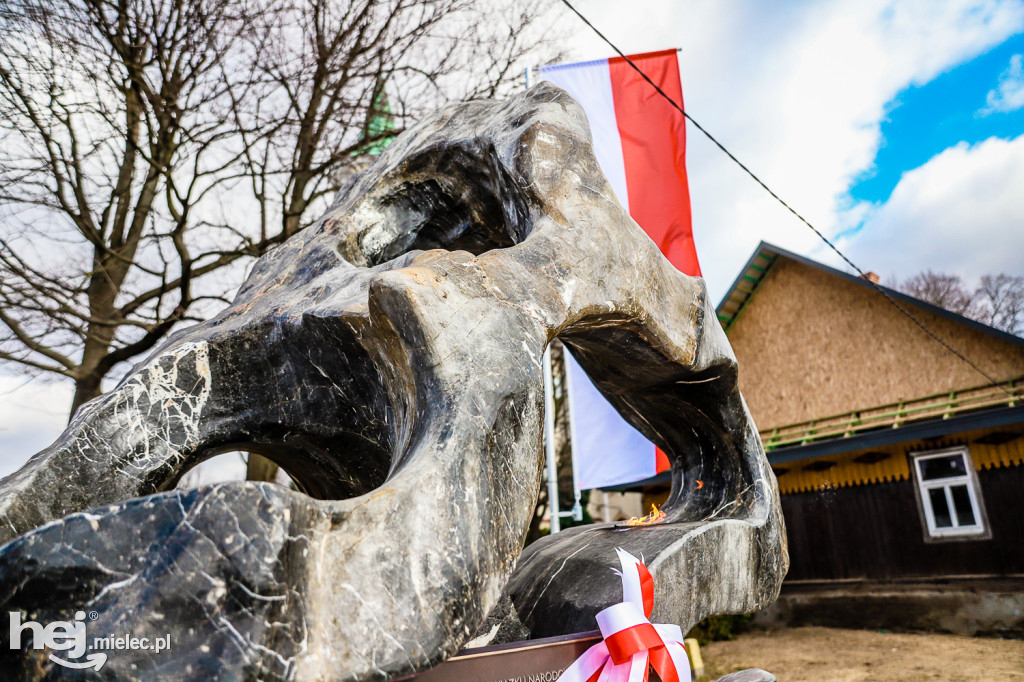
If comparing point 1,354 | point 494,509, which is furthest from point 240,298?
point 1,354

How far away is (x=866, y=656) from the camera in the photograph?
868 centimetres

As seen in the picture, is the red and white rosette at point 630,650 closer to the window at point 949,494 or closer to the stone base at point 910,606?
the stone base at point 910,606

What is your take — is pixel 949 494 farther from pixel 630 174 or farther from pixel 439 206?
pixel 439 206

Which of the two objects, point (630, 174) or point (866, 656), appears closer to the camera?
point (630, 174)

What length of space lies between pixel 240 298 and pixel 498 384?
6.04ft

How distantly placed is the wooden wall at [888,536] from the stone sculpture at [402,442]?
27.9ft

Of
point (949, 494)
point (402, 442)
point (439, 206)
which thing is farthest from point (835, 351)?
point (402, 442)

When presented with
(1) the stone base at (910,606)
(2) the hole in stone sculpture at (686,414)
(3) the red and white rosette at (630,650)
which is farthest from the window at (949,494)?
(3) the red and white rosette at (630,650)

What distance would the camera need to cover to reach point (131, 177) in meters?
6.75

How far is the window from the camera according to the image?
9.83 meters

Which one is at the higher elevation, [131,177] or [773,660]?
[131,177]

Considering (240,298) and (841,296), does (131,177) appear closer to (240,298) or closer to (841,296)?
(240,298)

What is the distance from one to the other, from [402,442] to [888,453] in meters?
10.8

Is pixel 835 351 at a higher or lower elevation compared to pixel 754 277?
lower
